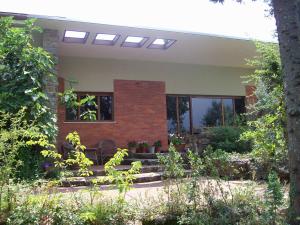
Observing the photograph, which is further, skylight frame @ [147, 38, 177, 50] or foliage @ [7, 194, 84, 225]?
skylight frame @ [147, 38, 177, 50]

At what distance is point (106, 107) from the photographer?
44.1 ft

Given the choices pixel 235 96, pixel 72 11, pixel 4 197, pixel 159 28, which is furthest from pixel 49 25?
pixel 235 96

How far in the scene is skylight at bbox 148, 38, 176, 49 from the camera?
11.8 metres

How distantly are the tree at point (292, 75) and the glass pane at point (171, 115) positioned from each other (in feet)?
32.6

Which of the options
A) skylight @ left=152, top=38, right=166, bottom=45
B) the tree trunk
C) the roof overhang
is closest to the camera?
the tree trunk

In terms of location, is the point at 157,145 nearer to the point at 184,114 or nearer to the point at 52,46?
the point at 184,114

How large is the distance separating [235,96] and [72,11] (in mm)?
8481

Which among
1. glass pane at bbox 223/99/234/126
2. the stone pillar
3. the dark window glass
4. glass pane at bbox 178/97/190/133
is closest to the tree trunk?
the stone pillar

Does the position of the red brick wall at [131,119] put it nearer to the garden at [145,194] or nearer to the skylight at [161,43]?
the skylight at [161,43]

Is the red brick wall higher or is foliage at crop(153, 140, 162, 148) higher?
the red brick wall

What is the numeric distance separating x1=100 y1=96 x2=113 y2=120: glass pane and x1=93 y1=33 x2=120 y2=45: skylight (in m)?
2.39

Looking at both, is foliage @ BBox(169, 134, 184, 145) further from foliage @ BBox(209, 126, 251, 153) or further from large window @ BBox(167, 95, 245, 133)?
foliage @ BBox(209, 126, 251, 153)

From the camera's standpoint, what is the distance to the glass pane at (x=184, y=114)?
1482 centimetres

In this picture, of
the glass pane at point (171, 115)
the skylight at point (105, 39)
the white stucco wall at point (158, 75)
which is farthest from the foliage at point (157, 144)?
the skylight at point (105, 39)
